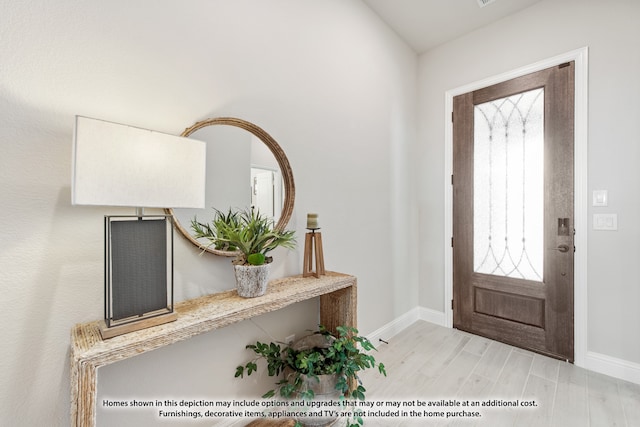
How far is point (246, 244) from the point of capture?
1306mm

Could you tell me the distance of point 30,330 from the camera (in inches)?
37.2

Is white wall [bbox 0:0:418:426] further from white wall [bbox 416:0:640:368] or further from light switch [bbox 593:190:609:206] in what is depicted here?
light switch [bbox 593:190:609:206]

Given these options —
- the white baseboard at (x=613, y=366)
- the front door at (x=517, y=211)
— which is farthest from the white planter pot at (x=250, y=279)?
the white baseboard at (x=613, y=366)

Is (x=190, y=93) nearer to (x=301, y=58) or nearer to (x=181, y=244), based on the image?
(x=181, y=244)

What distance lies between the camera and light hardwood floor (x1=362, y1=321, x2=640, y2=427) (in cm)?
159

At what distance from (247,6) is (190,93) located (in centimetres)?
63

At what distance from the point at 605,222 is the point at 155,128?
2887mm

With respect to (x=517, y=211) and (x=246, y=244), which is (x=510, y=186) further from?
(x=246, y=244)

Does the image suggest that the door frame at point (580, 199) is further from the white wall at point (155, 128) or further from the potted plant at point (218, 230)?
the potted plant at point (218, 230)

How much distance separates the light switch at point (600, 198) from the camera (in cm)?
201

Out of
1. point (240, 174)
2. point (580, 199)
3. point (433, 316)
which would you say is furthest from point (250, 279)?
point (580, 199)

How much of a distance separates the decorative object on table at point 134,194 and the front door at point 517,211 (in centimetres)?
246

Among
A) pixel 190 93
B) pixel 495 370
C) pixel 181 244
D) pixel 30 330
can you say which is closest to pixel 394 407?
pixel 495 370

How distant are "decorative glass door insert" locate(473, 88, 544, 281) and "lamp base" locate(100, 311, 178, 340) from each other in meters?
2.57
